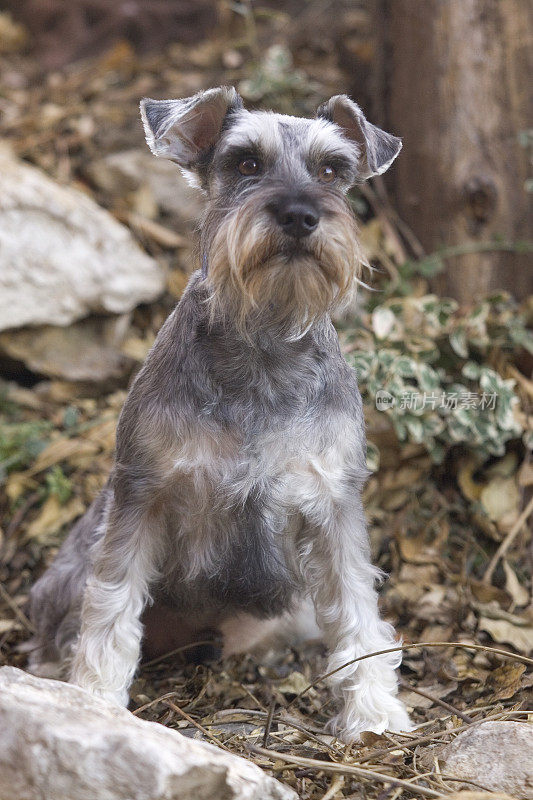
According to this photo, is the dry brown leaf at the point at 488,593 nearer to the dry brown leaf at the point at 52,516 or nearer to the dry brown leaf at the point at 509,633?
the dry brown leaf at the point at 509,633

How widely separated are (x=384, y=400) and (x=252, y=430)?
167cm

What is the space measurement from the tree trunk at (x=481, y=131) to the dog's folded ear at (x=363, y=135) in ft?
7.11

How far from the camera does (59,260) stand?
566 centimetres

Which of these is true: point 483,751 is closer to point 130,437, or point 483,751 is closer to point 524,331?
point 130,437

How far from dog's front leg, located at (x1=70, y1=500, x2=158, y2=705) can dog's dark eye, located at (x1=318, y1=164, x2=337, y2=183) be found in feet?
4.51

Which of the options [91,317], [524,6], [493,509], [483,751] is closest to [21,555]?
[91,317]

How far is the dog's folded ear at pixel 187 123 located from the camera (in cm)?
318

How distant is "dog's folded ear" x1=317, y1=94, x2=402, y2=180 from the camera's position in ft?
11.1

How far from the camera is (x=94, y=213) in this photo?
19.7 ft

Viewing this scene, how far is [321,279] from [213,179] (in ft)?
1.98

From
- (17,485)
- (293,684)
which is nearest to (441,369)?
(293,684)

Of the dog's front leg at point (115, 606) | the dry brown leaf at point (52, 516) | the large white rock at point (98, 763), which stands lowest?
the dry brown leaf at point (52, 516)

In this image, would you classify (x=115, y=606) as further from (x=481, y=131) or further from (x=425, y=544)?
(x=481, y=131)

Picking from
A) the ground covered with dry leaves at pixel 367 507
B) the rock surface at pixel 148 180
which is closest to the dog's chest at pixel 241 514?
the ground covered with dry leaves at pixel 367 507
